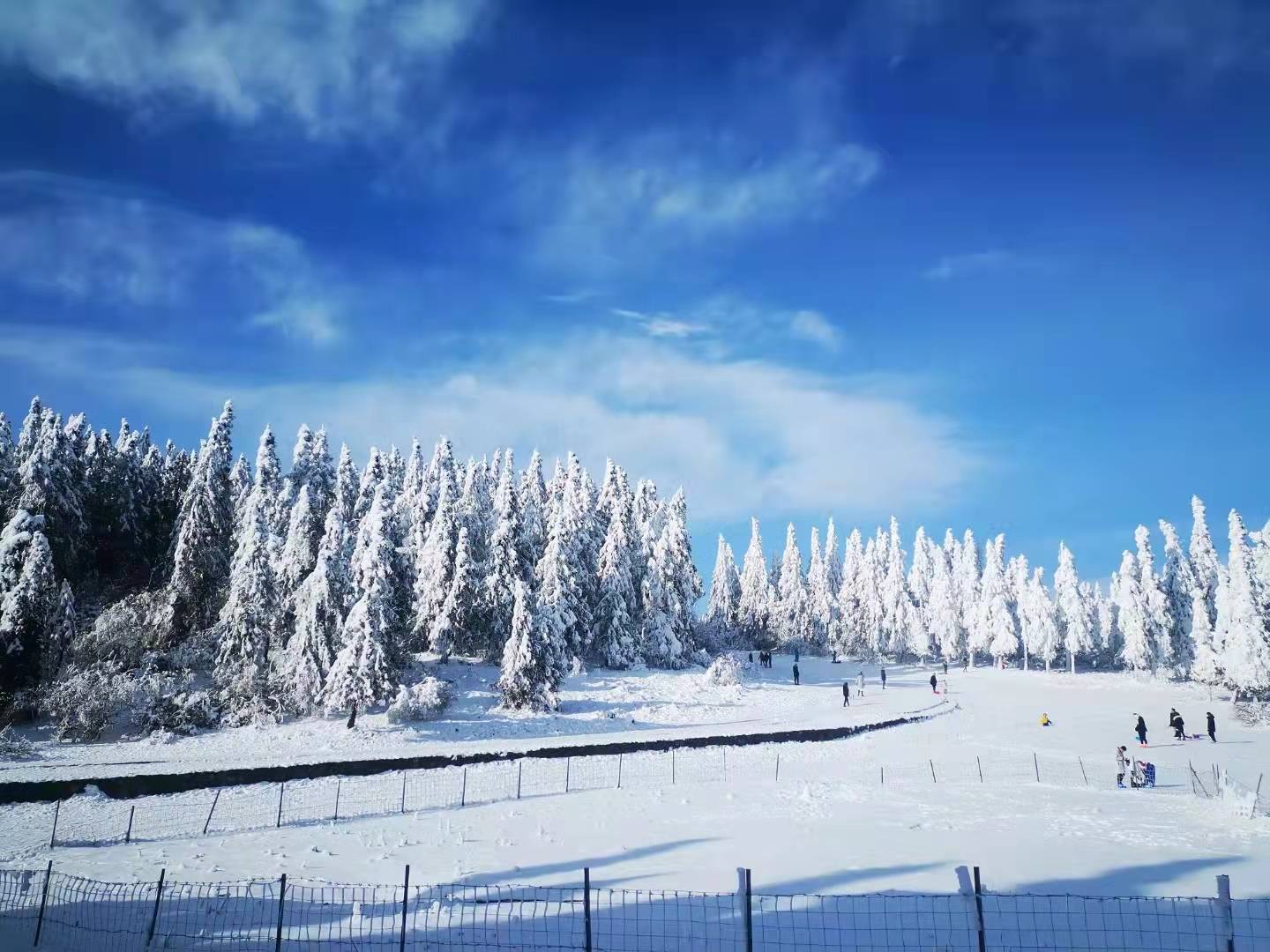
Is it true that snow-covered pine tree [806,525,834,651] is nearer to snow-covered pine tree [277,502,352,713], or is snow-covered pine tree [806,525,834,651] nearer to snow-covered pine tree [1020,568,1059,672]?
snow-covered pine tree [1020,568,1059,672]

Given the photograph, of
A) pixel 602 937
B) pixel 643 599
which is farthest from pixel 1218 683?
pixel 602 937

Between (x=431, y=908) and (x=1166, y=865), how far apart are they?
15.8m

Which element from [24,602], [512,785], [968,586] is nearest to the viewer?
[512,785]

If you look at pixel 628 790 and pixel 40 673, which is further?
pixel 40 673

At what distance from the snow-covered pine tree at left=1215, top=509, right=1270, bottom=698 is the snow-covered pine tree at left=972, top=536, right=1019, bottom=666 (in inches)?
1294

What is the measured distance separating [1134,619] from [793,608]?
3844cm

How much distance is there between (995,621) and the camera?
90500 millimetres

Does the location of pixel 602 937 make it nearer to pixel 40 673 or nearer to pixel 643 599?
pixel 40 673

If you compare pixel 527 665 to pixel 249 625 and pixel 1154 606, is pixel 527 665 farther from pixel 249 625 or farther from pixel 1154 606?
pixel 1154 606

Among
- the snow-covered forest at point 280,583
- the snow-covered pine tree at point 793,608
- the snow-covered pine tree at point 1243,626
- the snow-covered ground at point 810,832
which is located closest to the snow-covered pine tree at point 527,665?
the snow-covered forest at point 280,583

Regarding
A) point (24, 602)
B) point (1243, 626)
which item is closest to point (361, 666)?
point (24, 602)

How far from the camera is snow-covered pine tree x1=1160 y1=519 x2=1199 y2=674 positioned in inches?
2876

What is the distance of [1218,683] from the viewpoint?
199ft

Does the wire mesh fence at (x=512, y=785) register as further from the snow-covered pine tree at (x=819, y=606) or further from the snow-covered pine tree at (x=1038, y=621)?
the snow-covered pine tree at (x=819, y=606)
